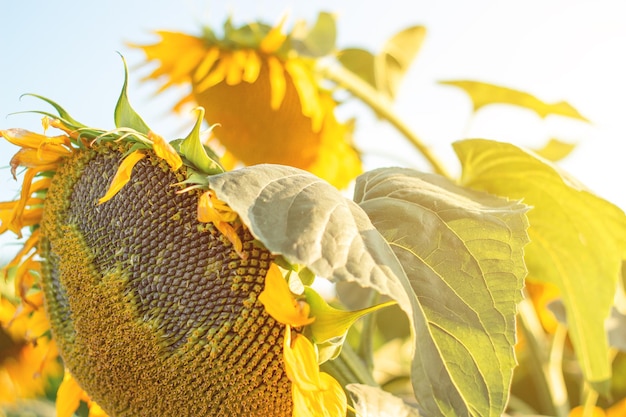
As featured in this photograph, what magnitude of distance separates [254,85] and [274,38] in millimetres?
88

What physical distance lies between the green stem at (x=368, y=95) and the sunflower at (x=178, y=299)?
0.72 m

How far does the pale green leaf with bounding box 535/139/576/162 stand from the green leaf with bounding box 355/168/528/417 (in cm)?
69

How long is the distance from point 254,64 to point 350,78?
7.0 inches

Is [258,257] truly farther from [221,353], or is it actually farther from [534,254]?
[534,254]

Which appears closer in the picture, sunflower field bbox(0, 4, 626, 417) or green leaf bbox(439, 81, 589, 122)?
sunflower field bbox(0, 4, 626, 417)

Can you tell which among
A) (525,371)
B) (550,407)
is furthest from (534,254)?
(525,371)

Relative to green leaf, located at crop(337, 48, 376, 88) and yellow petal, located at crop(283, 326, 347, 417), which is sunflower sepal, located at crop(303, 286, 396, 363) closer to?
yellow petal, located at crop(283, 326, 347, 417)

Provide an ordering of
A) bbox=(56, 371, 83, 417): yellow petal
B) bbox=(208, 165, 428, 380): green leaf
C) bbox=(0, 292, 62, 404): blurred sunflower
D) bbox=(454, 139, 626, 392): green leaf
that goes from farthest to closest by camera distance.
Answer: bbox=(0, 292, 62, 404): blurred sunflower
bbox=(454, 139, 626, 392): green leaf
bbox=(56, 371, 83, 417): yellow petal
bbox=(208, 165, 428, 380): green leaf

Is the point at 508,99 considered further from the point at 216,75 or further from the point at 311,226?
the point at 311,226

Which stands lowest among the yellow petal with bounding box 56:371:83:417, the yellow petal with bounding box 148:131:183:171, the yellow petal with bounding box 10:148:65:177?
the yellow petal with bounding box 56:371:83:417

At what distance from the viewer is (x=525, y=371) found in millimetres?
1640

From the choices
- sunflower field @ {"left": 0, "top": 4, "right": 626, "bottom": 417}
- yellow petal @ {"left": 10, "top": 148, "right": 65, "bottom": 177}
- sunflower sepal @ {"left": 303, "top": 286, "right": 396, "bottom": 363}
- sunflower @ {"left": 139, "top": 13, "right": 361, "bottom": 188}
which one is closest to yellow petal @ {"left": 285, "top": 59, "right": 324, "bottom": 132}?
sunflower @ {"left": 139, "top": 13, "right": 361, "bottom": 188}

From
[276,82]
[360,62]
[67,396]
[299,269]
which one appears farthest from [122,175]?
[360,62]

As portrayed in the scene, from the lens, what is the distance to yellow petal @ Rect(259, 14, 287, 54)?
128cm
